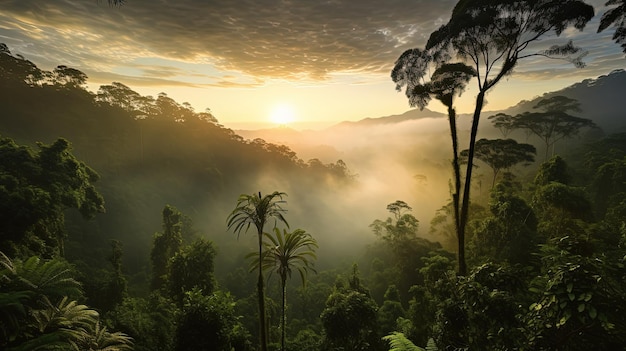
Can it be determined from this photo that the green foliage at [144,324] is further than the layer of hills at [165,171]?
No

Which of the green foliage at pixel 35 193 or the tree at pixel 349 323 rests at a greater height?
the green foliage at pixel 35 193

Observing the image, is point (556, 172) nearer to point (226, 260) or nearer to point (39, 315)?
point (39, 315)

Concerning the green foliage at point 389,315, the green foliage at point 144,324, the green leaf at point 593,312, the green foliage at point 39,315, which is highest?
the green leaf at point 593,312

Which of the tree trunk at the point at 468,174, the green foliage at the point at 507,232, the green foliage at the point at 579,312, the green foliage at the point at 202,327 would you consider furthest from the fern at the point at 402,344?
the green foliage at the point at 507,232

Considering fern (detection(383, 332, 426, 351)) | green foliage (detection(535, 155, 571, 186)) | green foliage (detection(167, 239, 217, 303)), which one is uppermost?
green foliage (detection(535, 155, 571, 186))

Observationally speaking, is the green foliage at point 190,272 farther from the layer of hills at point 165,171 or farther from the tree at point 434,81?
the layer of hills at point 165,171

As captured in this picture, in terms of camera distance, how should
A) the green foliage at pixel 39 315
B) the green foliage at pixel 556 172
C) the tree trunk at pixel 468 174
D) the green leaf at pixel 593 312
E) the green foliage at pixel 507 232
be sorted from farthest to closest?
1. the green foliage at pixel 556 172
2. the green foliage at pixel 507 232
3. the tree trunk at pixel 468 174
4. the green foliage at pixel 39 315
5. the green leaf at pixel 593 312

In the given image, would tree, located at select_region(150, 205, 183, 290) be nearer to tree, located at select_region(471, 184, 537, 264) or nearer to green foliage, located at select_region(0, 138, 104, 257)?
green foliage, located at select_region(0, 138, 104, 257)

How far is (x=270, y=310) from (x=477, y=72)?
29829mm

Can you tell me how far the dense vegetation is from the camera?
590cm

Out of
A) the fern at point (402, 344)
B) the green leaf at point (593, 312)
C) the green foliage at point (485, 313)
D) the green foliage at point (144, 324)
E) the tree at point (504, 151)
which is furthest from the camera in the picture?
the tree at point (504, 151)

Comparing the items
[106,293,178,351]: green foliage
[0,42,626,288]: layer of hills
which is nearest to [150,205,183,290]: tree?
[106,293,178,351]: green foliage

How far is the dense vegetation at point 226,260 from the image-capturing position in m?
5.90

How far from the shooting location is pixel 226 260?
5662 cm
